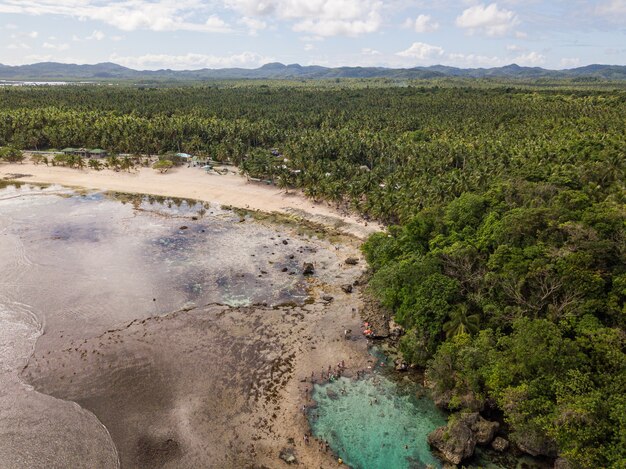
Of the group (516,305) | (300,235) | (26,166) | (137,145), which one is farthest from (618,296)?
(26,166)

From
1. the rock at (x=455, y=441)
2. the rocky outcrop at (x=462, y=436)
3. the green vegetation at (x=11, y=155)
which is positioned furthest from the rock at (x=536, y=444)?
the green vegetation at (x=11, y=155)

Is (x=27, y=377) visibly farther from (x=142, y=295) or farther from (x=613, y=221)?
(x=613, y=221)

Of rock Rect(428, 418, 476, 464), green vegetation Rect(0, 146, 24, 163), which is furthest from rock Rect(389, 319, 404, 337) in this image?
green vegetation Rect(0, 146, 24, 163)

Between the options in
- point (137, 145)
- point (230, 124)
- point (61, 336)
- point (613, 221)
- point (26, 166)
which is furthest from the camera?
point (230, 124)

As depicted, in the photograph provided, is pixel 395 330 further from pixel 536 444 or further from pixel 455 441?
pixel 536 444

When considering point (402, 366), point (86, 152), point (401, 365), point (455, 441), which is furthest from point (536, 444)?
point (86, 152)

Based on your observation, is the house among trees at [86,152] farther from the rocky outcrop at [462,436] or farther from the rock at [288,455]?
the rocky outcrop at [462,436]

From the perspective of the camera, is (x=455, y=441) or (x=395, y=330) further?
(x=395, y=330)

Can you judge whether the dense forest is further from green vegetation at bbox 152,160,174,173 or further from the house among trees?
green vegetation at bbox 152,160,174,173
